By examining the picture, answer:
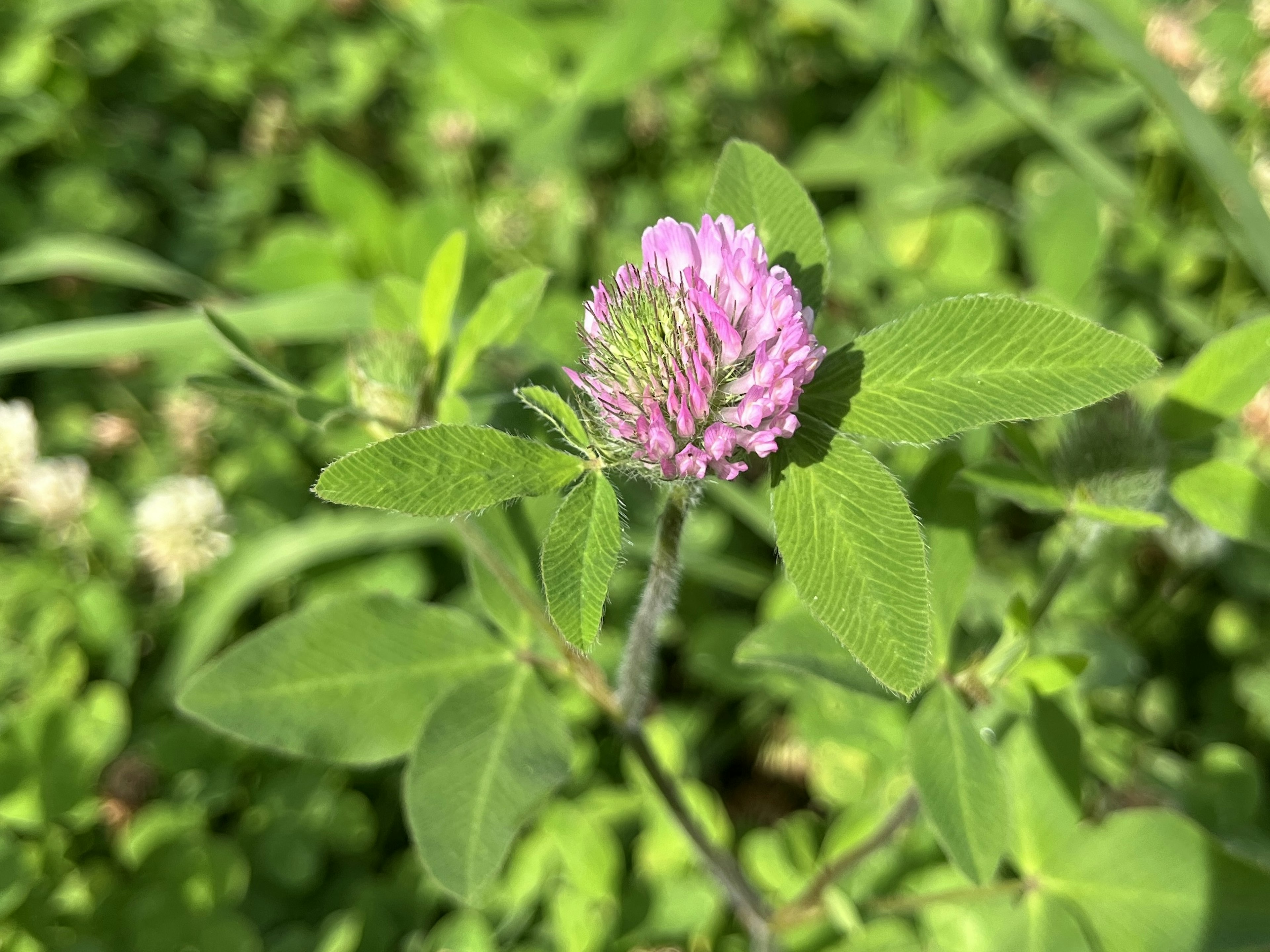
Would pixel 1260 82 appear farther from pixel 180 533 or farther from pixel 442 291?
pixel 180 533

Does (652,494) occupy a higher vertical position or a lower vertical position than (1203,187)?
lower

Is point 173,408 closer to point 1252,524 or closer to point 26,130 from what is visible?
point 26,130

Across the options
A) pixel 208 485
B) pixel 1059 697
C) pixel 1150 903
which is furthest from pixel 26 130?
pixel 1150 903

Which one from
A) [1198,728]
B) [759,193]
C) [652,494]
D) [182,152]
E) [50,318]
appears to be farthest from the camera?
[182,152]

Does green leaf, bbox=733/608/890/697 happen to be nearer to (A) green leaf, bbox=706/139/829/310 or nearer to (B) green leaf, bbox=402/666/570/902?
(B) green leaf, bbox=402/666/570/902

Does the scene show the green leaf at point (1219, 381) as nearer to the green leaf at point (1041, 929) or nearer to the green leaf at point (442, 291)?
the green leaf at point (1041, 929)

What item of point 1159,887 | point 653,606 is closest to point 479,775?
point 653,606
